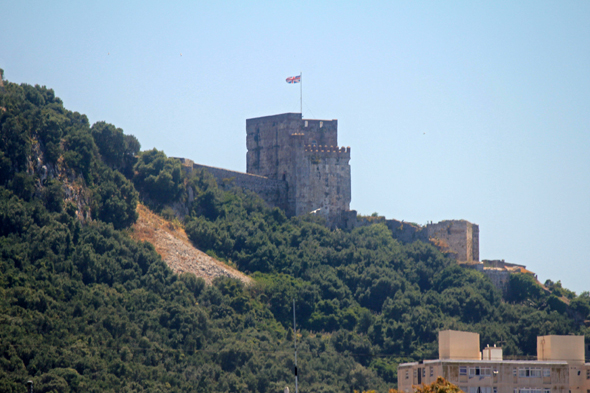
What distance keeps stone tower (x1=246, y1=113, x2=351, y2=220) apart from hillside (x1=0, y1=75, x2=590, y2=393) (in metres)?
2.13

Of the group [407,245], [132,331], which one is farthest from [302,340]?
[407,245]

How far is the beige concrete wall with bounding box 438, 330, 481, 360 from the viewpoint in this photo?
49094mm

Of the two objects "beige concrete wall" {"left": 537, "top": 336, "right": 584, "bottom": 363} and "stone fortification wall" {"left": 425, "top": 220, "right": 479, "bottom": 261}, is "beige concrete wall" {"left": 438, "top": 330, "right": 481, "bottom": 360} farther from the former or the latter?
"stone fortification wall" {"left": 425, "top": 220, "right": 479, "bottom": 261}

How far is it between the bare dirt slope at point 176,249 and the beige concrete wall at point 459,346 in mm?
25520

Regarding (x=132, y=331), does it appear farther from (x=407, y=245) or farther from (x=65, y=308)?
(x=407, y=245)

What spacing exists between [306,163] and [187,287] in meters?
18.6

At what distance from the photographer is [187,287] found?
229ft

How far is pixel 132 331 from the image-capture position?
62656mm

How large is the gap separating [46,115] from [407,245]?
94.2 ft

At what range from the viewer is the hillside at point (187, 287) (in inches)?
2375

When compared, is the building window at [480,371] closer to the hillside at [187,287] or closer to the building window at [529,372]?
the building window at [529,372]

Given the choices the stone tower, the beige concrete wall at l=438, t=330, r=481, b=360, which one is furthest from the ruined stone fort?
the beige concrete wall at l=438, t=330, r=481, b=360

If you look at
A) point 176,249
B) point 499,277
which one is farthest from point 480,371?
point 499,277

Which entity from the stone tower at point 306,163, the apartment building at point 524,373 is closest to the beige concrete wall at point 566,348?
the apartment building at point 524,373
